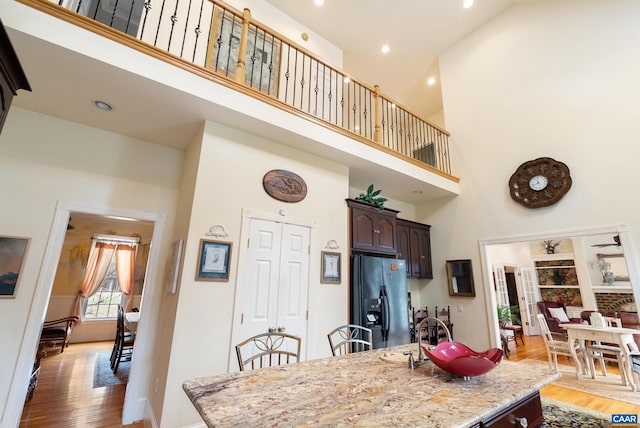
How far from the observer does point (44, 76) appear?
8.00ft

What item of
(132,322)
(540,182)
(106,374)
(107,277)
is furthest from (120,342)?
(540,182)

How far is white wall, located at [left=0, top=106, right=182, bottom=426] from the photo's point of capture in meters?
2.65

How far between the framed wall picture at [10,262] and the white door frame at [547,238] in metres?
6.04

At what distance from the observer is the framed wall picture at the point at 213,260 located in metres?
2.81

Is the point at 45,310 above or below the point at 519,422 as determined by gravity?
above

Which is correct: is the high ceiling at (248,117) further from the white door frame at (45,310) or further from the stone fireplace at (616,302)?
the stone fireplace at (616,302)

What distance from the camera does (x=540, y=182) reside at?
4316 millimetres

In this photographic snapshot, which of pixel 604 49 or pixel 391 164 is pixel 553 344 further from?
pixel 604 49

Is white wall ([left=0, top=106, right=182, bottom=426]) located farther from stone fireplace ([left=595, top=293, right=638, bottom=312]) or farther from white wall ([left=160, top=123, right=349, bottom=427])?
stone fireplace ([left=595, top=293, right=638, bottom=312])

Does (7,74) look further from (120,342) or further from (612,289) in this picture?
(612,289)

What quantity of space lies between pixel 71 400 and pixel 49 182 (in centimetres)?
261

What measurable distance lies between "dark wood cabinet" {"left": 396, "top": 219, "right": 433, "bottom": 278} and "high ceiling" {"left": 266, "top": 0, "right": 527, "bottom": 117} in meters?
3.78

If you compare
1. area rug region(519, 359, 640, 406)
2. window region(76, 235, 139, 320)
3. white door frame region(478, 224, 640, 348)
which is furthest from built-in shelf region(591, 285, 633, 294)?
window region(76, 235, 139, 320)

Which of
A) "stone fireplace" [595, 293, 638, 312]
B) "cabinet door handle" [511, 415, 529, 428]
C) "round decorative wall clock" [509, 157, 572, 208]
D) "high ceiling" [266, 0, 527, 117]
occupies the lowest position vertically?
"cabinet door handle" [511, 415, 529, 428]
